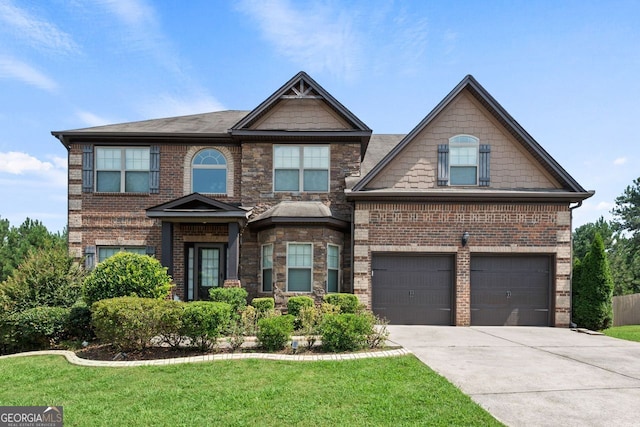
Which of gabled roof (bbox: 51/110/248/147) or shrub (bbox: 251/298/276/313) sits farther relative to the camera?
gabled roof (bbox: 51/110/248/147)

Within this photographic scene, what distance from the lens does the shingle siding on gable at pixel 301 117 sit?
47.1ft

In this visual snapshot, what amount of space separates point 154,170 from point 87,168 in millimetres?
2253

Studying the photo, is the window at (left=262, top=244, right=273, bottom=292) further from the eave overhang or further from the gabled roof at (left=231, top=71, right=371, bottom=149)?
the gabled roof at (left=231, top=71, right=371, bottom=149)

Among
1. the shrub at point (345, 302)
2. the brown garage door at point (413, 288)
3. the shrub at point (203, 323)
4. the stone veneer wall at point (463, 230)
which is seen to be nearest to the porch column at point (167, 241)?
the shrub at point (203, 323)

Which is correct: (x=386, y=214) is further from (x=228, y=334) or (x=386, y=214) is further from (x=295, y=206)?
(x=228, y=334)

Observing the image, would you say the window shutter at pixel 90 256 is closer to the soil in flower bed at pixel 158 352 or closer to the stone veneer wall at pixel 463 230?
the soil in flower bed at pixel 158 352

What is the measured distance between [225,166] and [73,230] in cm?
555

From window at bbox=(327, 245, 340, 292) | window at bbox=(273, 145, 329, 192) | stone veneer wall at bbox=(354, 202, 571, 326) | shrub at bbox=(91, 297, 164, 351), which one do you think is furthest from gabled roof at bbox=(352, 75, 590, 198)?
shrub at bbox=(91, 297, 164, 351)

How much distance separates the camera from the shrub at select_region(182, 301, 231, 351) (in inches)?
330

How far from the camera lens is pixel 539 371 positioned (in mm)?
7336

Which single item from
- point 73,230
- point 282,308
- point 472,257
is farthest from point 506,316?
point 73,230

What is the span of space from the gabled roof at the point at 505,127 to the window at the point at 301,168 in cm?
178

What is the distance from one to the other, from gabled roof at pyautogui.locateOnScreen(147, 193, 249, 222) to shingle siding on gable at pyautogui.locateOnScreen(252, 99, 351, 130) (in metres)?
3.25

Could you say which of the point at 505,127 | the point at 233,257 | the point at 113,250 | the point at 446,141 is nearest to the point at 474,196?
the point at 446,141
